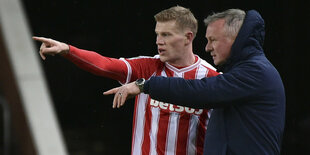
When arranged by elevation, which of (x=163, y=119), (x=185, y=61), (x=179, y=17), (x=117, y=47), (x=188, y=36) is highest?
(x=179, y=17)

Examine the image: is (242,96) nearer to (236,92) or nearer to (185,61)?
(236,92)

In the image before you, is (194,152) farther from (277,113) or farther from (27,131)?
(27,131)

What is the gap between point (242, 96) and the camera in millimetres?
2082

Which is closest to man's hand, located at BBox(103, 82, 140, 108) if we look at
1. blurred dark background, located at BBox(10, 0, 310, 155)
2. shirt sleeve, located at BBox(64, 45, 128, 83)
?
shirt sleeve, located at BBox(64, 45, 128, 83)

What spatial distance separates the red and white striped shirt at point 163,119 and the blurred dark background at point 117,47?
1.69 metres

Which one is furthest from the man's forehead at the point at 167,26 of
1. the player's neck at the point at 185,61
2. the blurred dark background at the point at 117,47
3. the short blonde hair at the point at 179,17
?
the blurred dark background at the point at 117,47

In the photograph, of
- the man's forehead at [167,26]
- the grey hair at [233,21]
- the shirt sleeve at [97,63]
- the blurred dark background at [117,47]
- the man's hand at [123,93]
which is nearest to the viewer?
the man's hand at [123,93]

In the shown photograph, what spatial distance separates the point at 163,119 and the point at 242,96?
65 cm

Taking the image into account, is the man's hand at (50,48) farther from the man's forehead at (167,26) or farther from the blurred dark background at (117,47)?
the blurred dark background at (117,47)

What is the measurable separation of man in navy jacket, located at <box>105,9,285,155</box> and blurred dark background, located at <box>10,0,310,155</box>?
6.96ft

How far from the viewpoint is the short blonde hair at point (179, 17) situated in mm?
2602

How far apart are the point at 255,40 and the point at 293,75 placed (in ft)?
7.80

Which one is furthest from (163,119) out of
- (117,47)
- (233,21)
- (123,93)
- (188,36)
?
(117,47)

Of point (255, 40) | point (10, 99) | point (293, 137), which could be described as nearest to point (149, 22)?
point (293, 137)
